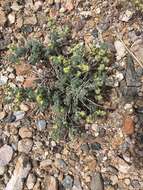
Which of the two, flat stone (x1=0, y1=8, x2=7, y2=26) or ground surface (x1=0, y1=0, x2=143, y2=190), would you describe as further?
flat stone (x1=0, y1=8, x2=7, y2=26)

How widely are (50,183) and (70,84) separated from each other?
75cm

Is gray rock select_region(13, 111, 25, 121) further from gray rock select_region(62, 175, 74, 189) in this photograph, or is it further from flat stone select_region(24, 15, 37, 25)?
flat stone select_region(24, 15, 37, 25)

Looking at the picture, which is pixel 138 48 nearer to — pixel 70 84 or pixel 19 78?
pixel 70 84

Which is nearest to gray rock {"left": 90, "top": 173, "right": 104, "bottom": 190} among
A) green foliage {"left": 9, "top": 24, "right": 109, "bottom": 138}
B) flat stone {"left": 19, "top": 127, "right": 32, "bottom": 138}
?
green foliage {"left": 9, "top": 24, "right": 109, "bottom": 138}

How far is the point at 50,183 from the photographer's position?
3.23m

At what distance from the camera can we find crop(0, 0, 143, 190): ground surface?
324 cm

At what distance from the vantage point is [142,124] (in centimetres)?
337

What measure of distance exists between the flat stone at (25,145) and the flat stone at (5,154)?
2.9 inches

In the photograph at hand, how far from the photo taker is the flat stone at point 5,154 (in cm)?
334

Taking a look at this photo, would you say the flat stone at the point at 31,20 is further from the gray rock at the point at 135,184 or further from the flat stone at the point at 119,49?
the gray rock at the point at 135,184

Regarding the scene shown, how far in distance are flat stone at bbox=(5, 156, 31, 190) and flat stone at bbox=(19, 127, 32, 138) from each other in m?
0.18


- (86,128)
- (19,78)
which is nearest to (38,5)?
(19,78)

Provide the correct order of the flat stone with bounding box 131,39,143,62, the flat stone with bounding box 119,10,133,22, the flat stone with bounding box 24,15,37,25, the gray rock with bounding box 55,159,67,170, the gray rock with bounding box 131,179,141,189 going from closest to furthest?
1. the gray rock with bounding box 131,179,141,189
2. the gray rock with bounding box 55,159,67,170
3. the flat stone with bounding box 131,39,143,62
4. the flat stone with bounding box 119,10,133,22
5. the flat stone with bounding box 24,15,37,25

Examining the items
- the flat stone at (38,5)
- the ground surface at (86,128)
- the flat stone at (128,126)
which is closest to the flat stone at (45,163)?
the ground surface at (86,128)
